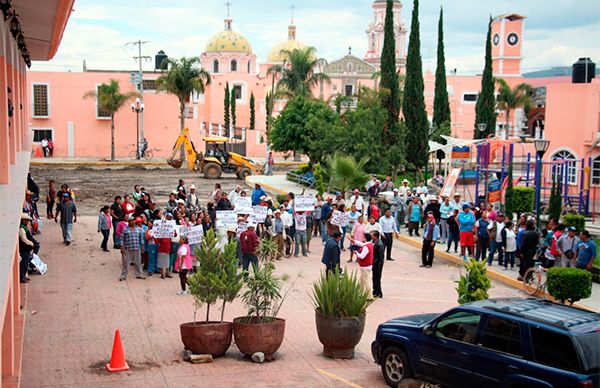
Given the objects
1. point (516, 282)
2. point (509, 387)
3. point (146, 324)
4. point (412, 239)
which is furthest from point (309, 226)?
point (509, 387)

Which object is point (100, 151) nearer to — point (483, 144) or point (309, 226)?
point (483, 144)

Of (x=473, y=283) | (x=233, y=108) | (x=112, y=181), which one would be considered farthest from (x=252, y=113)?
(x=473, y=283)

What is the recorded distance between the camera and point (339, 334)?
11.8 metres

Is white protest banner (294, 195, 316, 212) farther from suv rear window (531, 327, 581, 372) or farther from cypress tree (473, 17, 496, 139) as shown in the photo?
cypress tree (473, 17, 496, 139)

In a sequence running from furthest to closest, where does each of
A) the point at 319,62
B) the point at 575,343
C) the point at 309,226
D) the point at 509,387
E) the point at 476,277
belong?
the point at 319,62, the point at 309,226, the point at 476,277, the point at 509,387, the point at 575,343

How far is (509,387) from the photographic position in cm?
902

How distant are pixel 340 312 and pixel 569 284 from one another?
213 inches

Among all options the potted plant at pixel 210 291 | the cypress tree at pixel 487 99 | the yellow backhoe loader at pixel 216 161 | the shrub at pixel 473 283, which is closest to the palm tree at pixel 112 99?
the yellow backhoe loader at pixel 216 161

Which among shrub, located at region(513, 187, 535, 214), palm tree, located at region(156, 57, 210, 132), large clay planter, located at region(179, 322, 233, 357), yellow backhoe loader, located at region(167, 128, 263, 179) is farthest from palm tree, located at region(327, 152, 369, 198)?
palm tree, located at region(156, 57, 210, 132)

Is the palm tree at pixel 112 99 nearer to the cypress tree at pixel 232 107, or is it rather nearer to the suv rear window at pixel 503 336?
the cypress tree at pixel 232 107

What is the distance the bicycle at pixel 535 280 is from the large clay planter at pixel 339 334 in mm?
6458

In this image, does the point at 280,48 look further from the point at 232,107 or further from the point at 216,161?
the point at 216,161

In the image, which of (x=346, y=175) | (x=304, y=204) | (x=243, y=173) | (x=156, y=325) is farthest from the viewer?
(x=243, y=173)

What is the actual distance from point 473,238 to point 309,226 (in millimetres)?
4786
